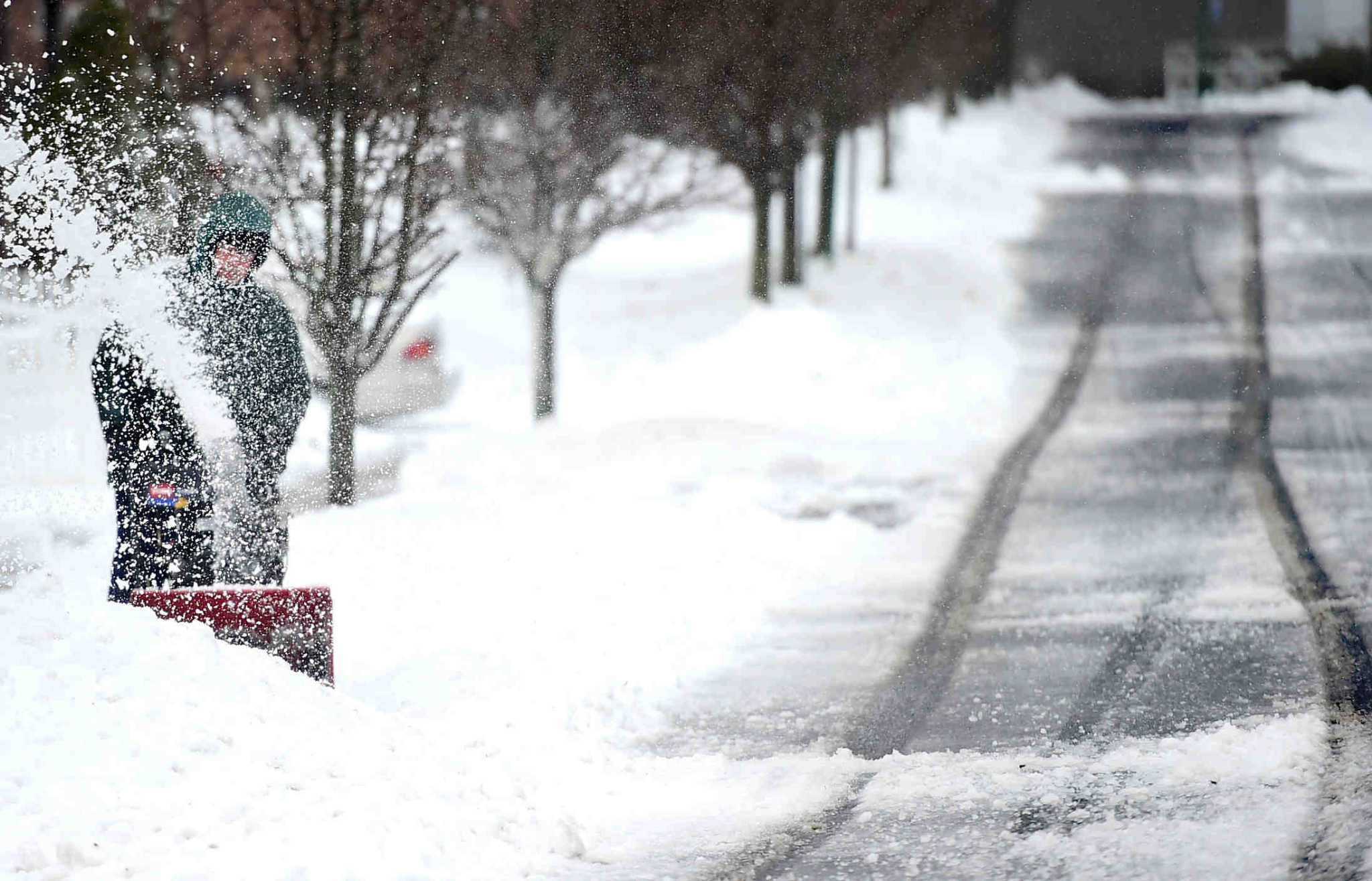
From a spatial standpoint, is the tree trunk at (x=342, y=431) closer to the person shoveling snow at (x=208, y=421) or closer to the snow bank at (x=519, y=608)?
the snow bank at (x=519, y=608)

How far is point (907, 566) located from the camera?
29.1 feet

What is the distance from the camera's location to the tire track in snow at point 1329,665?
4.80 metres

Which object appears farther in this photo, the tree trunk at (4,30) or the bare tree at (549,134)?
the tree trunk at (4,30)

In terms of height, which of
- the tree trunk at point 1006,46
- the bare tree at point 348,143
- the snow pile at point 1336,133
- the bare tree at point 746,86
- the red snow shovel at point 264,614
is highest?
the tree trunk at point 1006,46

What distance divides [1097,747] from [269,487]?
125 inches

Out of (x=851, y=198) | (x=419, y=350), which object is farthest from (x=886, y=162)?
(x=419, y=350)

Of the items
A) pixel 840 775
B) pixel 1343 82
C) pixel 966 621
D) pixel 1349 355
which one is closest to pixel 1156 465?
pixel 966 621

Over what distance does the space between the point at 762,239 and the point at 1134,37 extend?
3917cm

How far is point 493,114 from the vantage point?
40.9 feet

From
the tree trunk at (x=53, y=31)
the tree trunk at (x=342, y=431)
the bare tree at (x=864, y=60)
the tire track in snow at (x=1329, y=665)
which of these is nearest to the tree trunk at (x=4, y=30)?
the tree trunk at (x=53, y=31)

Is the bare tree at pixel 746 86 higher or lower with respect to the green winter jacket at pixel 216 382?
higher

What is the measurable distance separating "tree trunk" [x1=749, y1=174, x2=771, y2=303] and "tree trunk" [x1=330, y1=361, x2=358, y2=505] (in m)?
8.40

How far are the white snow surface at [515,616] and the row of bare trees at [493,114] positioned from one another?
1.17 metres

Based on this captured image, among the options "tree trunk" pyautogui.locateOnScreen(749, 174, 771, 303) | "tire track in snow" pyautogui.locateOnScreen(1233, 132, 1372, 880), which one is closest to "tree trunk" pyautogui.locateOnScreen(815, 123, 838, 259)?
"tree trunk" pyautogui.locateOnScreen(749, 174, 771, 303)
